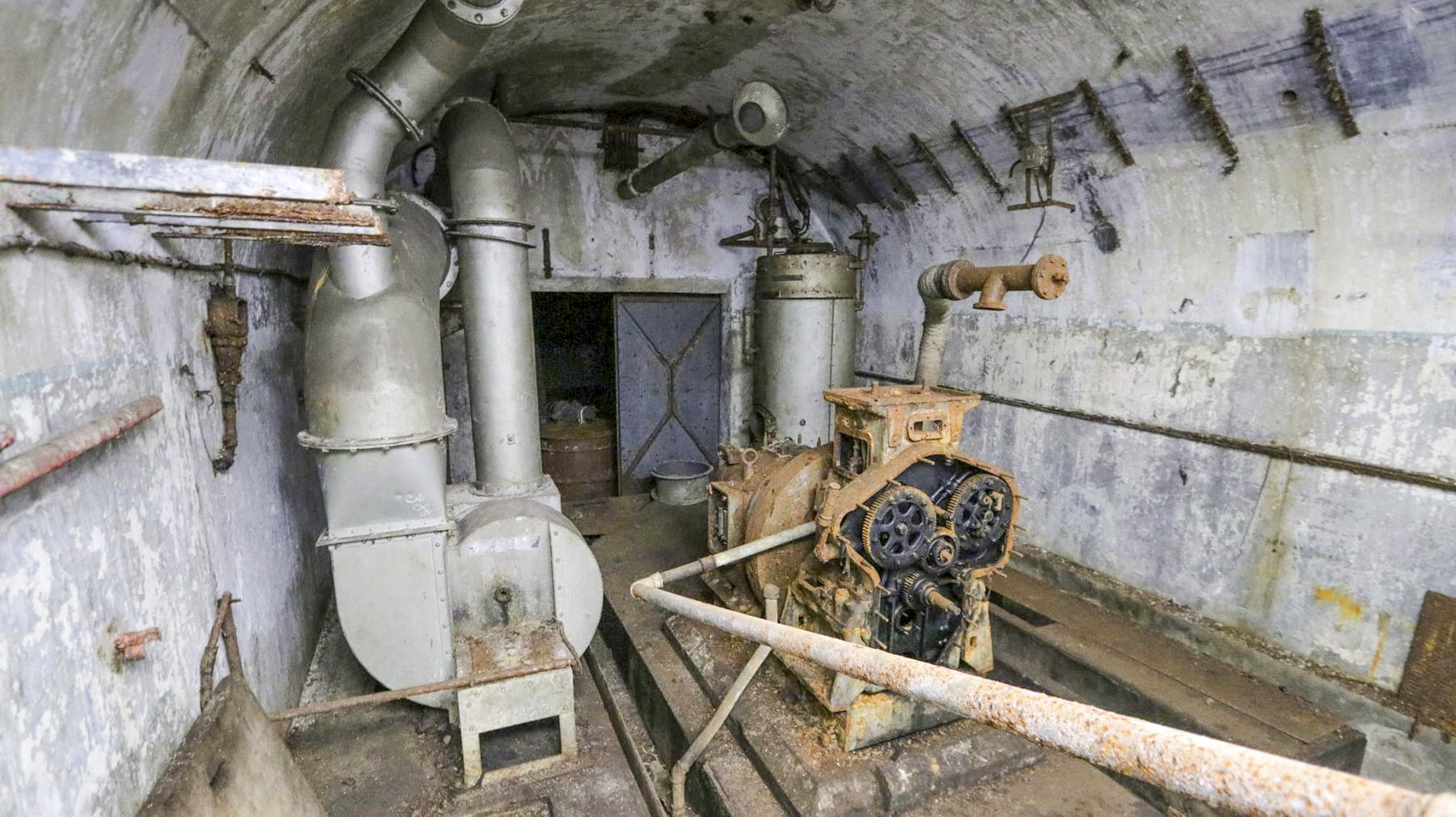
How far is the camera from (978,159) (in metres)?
4.88

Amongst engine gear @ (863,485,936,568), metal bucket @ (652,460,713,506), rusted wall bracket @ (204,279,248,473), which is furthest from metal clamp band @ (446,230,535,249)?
metal bucket @ (652,460,713,506)

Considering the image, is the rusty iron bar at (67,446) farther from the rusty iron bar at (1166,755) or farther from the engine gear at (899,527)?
the engine gear at (899,527)

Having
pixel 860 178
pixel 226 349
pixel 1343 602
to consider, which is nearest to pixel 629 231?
pixel 860 178

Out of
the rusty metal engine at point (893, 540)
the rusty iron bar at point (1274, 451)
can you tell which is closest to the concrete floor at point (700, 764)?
the rusty metal engine at point (893, 540)

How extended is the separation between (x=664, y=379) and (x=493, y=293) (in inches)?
143

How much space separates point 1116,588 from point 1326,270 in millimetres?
2261

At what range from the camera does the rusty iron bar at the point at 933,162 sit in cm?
518

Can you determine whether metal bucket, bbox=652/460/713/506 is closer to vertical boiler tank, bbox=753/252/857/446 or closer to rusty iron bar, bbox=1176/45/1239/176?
vertical boiler tank, bbox=753/252/857/446

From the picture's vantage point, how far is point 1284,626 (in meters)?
3.68

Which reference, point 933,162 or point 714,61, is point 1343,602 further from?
point 714,61

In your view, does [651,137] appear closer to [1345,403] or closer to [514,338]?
[514,338]

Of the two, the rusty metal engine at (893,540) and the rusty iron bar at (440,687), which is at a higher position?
the rusty metal engine at (893,540)

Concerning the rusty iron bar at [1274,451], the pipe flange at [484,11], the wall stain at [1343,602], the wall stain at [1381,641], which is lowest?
the wall stain at [1381,641]

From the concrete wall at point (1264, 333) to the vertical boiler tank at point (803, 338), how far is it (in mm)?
1606
